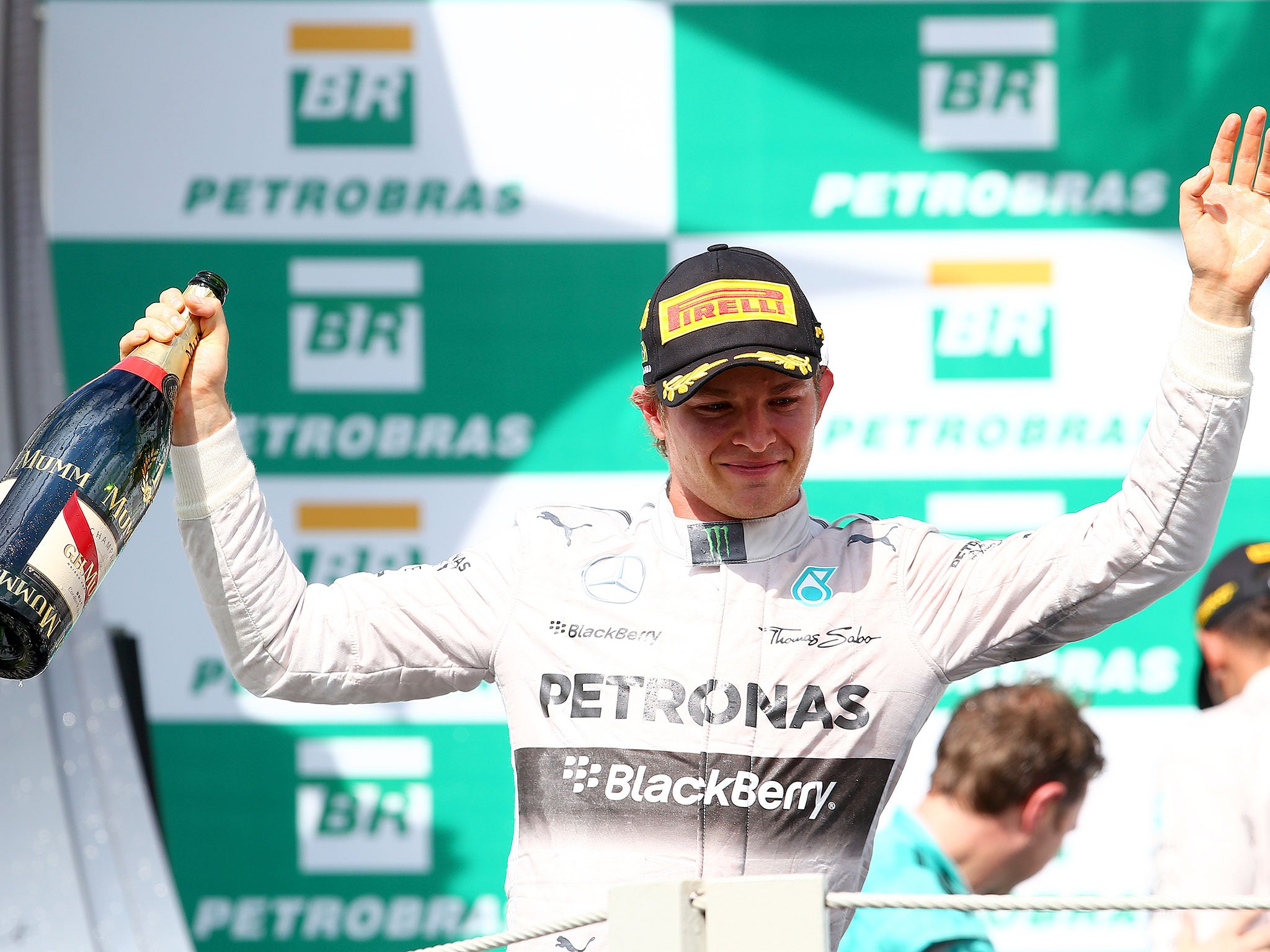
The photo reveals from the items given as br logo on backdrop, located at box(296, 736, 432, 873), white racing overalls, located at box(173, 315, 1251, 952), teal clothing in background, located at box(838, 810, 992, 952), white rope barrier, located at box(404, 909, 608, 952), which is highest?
white racing overalls, located at box(173, 315, 1251, 952)

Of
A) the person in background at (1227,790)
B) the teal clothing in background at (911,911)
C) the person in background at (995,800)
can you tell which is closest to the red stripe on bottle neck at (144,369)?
the teal clothing in background at (911,911)

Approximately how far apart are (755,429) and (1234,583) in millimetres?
1211

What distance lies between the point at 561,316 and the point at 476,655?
165 cm

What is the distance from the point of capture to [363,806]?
2.90 meters

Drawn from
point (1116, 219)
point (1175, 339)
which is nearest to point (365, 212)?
point (1116, 219)

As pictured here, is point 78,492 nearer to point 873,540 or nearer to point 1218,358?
point 873,540

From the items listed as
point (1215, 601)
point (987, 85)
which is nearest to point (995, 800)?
point (1215, 601)

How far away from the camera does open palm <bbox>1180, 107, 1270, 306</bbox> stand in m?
1.18

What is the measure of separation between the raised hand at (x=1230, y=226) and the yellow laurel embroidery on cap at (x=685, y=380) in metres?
0.44

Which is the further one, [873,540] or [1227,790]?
[1227,790]

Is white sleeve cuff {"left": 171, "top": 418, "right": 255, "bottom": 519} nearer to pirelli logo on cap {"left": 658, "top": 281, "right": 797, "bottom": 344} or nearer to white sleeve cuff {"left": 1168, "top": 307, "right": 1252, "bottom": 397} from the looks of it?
pirelli logo on cap {"left": 658, "top": 281, "right": 797, "bottom": 344}

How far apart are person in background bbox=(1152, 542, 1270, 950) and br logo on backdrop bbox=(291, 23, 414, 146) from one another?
1.99 meters

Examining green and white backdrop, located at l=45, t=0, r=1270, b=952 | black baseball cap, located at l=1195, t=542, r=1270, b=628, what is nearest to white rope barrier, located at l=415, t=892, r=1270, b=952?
black baseball cap, located at l=1195, t=542, r=1270, b=628

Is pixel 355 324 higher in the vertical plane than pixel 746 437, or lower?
higher
